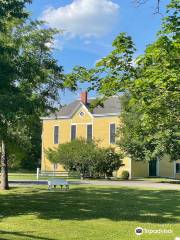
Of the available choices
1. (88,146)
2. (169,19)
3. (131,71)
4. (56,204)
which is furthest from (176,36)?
(88,146)

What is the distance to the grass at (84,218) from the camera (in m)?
12.2

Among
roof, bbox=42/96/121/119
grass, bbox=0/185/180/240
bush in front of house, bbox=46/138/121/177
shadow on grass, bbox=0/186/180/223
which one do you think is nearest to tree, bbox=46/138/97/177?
bush in front of house, bbox=46/138/121/177

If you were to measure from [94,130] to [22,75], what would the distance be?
1507 inches

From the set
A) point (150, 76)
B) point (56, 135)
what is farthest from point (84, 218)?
point (56, 135)

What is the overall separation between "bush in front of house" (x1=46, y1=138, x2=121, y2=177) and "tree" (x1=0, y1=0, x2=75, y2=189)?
60.3ft

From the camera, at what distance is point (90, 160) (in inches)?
1855

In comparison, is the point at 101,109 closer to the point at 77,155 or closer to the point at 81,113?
the point at 81,113

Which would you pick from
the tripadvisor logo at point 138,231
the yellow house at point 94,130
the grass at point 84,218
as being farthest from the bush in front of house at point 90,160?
the tripadvisor logo at point 138,231

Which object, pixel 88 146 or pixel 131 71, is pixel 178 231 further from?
pixel 88 146

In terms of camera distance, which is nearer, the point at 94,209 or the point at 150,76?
the point at 150,76

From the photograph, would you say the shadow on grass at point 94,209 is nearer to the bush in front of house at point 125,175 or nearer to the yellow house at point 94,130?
the bush in front of house at point 125,175

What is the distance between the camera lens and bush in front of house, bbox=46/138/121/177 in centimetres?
4694

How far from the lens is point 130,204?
20578 mm

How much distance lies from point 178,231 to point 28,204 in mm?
9008
